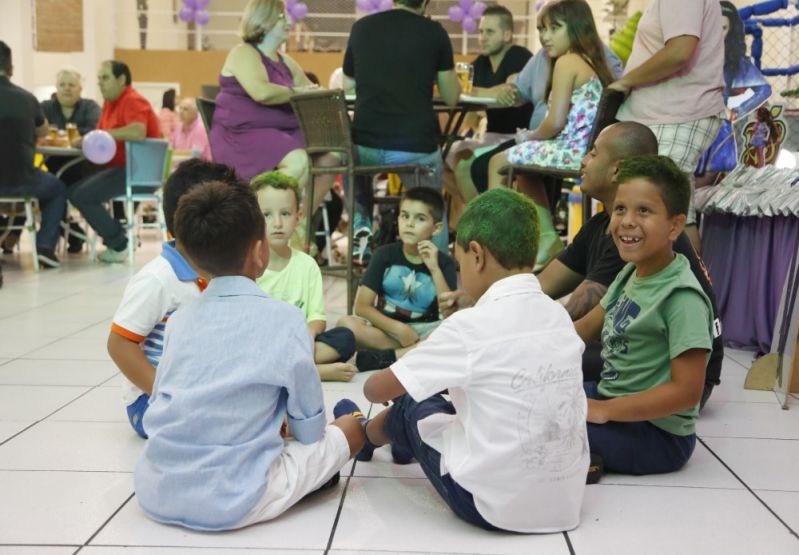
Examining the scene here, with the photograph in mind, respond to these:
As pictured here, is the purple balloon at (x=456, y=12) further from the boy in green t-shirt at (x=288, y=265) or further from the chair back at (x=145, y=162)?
the boy in green t-shirt at (x=288, y=265)

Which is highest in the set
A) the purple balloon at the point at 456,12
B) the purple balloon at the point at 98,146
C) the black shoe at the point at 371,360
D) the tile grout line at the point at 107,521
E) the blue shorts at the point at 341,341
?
the purple balloon at the point at 456,12

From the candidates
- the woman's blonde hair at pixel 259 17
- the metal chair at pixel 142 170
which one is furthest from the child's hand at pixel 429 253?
the metal chair at pixel 142 170

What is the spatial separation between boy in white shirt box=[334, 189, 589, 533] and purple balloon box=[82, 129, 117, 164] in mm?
4652

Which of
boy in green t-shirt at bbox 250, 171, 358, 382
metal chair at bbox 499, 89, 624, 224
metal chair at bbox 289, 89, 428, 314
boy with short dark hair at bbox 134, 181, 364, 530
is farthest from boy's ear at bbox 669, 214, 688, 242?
metal chair at bbox 289, 89, 428, 314

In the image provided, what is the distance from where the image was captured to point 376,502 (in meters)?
1.75

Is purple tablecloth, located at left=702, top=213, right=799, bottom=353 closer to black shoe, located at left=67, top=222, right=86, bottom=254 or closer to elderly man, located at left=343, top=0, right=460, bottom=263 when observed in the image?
elderly man, located at left=343, top=0, right=460, bottom=263

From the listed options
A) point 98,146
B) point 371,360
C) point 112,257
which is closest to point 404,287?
point 371,360

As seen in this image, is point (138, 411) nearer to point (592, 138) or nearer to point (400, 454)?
point (400, 454)

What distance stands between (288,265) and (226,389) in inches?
46.6

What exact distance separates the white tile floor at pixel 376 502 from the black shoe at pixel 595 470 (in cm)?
2

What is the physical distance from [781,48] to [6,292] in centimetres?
521

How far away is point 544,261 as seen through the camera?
163 inches

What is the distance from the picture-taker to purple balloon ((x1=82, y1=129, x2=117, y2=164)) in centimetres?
577

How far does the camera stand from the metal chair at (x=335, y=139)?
3.75 meters
